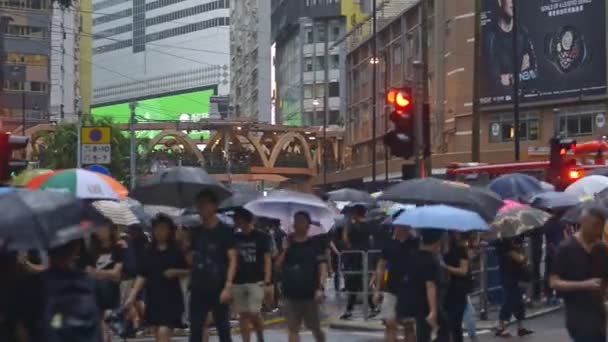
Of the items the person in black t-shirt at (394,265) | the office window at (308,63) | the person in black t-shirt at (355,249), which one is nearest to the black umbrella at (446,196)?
the person in black t-shirt at (394,265)

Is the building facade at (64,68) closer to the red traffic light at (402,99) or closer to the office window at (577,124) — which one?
the office window at (577,124)

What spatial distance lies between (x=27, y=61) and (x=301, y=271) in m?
91.9

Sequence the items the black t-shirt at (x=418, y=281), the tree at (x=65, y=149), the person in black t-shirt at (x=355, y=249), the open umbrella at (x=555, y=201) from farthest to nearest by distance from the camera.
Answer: the tree at (x=65, y=149), the person in black t-shirt at (x=355, y=249), the open umbrella at (x=555, y=201), the black t-shirt at (x=418, y=281)

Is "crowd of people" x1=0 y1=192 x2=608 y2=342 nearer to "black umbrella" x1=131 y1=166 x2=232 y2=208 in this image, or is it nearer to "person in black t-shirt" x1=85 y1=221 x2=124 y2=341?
"person in black t-shirt" x1=85 y1=221 x2=124 y2=341

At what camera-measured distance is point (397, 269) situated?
1435cm

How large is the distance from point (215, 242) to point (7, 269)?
512 centimetres

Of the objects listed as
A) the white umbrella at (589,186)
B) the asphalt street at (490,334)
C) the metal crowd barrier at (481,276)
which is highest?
the white umbrella at (589,186)

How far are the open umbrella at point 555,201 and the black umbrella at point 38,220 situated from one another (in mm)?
12624

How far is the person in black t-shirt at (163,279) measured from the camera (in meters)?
13.1

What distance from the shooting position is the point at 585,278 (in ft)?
34.8

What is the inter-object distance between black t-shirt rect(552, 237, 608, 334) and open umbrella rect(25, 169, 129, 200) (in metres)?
4.85

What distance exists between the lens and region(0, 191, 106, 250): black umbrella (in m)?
8.10

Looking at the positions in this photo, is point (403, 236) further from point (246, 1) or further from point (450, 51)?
point (246, 1)

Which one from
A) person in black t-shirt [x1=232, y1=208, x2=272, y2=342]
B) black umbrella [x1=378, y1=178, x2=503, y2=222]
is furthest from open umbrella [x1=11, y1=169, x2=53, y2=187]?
black umbrella [x1=378, y1=178, x2=503, y2=222]
